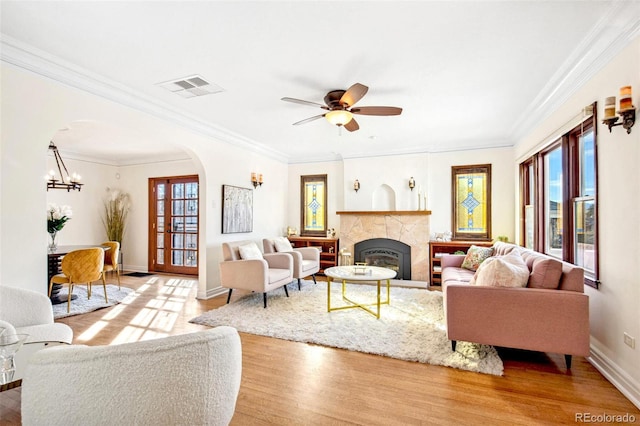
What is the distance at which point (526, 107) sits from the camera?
152 inches

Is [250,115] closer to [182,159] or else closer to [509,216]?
[182,159]

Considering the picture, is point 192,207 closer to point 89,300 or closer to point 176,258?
point 176,258

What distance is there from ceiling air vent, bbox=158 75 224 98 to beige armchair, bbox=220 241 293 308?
2.02 meters

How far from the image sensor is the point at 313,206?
23.0 feet

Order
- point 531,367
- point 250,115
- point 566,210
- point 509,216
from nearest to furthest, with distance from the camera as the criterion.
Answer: point 531,367, point 566,210, point 250,115, point 509,216

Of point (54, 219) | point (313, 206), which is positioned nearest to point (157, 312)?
point (54, 219)

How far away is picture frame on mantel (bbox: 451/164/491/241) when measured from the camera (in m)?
5.62

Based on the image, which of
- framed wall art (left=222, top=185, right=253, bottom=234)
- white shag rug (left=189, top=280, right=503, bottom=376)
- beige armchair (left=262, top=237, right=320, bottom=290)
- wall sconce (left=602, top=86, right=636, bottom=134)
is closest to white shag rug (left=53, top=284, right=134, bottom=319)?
white shag rug (left=189, top=280, right=503, bottom=376)

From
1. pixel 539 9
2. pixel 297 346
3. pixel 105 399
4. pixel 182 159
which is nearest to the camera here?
pixel 105 399

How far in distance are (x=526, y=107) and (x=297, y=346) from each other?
3.87 meters

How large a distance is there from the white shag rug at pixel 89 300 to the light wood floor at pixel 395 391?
1.10 meters

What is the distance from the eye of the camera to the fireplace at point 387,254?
5.86 meters

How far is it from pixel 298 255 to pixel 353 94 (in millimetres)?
2809

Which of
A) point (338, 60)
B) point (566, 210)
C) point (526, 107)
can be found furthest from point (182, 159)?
point (566, 210)
